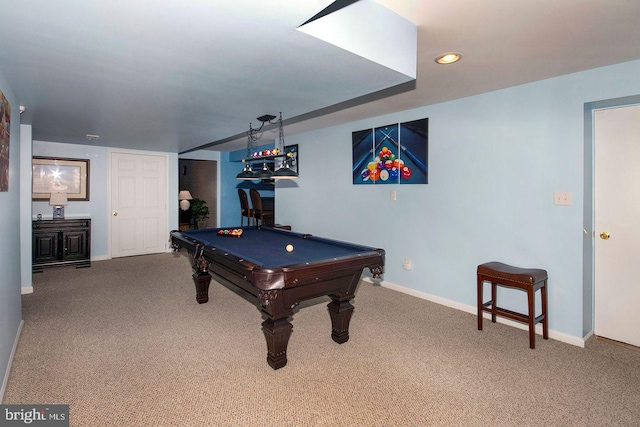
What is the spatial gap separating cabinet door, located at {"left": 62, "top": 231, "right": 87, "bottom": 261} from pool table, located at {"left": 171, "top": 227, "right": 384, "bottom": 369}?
3.13m

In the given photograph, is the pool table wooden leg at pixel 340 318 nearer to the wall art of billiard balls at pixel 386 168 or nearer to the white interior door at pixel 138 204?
the wall art of billiard balls at pixel 386 168

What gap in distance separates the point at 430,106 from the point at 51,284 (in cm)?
534

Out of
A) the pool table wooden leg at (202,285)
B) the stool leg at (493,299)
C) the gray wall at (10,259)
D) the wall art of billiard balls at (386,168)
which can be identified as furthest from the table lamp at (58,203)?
the stool leg at (493,299)

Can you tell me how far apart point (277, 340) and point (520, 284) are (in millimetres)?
2003

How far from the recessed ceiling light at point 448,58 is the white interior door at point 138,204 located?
591 cm

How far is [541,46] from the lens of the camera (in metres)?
2.26

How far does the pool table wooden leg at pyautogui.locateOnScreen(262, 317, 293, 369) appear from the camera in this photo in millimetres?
2393

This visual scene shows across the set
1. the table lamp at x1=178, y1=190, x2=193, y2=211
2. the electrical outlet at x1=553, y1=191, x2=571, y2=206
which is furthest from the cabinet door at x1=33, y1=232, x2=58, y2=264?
the electrical outlet at x1=553, y1=191, x2=571, y2=206

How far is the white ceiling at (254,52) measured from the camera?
5.24ft

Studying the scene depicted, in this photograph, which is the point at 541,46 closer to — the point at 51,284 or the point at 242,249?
the point at 242,249

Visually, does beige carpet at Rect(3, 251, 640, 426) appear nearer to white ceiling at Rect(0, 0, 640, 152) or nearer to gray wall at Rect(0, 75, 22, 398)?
gray wall at Rect(0, 75, 22, 398)

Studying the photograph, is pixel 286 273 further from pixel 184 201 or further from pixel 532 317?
pixel 184 201

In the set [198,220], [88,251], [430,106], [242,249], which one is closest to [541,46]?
[430,106]

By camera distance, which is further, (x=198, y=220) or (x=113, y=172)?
(x=198, y=220)
